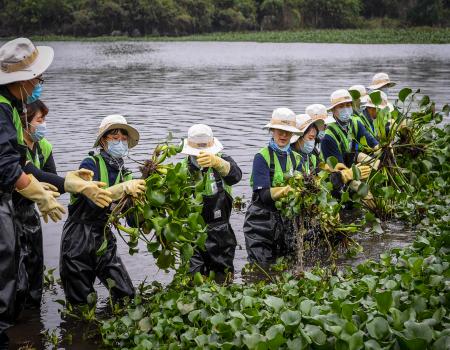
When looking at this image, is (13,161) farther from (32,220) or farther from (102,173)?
(32,220)

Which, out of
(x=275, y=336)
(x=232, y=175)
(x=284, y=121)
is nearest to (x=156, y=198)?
(x=275, y=336)

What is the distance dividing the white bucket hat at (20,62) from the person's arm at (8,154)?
33 centimetres

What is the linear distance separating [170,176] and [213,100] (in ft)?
66.0

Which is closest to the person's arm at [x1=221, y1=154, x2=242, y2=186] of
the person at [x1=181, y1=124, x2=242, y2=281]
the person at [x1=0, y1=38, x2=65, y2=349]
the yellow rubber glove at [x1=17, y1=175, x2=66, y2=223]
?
the person at [x1=181, y1=124, x2=242, y2=281]

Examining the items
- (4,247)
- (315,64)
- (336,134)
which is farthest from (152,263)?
(315,64)

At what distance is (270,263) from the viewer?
343 inches

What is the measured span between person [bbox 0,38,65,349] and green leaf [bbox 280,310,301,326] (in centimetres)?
208

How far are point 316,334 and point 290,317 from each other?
238 millimetres

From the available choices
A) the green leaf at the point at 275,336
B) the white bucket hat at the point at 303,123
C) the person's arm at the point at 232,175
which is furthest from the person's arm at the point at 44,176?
the white bucket hat at the point at 303,123

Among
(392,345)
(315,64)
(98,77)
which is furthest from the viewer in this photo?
(315,64)

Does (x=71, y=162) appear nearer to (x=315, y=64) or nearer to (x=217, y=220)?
(x=217, y=220)

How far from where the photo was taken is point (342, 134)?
10453 mm

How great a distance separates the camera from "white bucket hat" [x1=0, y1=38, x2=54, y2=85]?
228 inches

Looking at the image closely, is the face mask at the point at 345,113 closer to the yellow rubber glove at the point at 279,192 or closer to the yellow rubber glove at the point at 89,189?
the yellow rubber glove at the point at 279,192
